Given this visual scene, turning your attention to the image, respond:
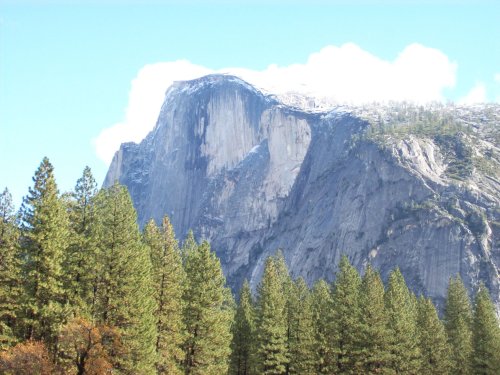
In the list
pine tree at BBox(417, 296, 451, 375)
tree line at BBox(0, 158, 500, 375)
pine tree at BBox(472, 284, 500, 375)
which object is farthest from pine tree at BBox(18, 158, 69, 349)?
pine tree at BBox(472, 284, 500, 375)

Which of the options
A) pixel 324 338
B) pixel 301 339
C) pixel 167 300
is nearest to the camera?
pixel 167 300

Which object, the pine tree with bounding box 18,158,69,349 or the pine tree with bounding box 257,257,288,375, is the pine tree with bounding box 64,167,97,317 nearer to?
the pine tree with bounding box 18,158,69,349

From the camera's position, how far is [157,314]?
49406 mm

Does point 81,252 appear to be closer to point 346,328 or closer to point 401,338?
point 346,328

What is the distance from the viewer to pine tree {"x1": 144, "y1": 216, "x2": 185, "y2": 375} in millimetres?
48188

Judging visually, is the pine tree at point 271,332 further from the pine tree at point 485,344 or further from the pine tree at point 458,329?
the pine tree at point 458,329

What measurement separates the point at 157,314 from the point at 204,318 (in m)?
4.04

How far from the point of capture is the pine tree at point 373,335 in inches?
2260

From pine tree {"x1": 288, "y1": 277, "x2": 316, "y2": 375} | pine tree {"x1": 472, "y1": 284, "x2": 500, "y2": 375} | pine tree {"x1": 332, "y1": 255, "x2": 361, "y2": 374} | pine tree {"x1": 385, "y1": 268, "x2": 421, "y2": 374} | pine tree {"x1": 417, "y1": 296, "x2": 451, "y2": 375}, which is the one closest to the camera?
pine tree {"x1": 332, "y1": 255, "x2": 361, "y2": 374}

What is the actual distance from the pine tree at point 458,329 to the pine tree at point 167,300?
33899mm

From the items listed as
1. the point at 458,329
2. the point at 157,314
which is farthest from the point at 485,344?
the point at 157,314

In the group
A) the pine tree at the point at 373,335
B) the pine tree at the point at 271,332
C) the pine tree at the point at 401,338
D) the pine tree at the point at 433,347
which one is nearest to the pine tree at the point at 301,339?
the pine tree at the point at 271,332

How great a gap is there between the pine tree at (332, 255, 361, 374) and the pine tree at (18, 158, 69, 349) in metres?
28.9

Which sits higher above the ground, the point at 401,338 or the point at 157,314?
the point at 401,338
